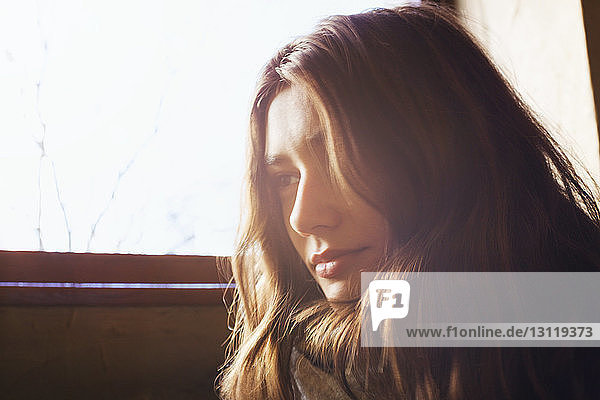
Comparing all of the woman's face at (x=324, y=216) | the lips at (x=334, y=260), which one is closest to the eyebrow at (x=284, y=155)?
the woman's face at (x=324, y=216)

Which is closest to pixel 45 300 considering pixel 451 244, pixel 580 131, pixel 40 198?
pixel 40 198

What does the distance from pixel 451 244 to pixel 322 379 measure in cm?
19

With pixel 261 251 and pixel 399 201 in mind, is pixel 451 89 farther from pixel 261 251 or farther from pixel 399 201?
pixel 261 251

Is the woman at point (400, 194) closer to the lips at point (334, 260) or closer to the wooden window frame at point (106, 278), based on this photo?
the lips at point (334, 260)

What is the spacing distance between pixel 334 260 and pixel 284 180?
13 cm

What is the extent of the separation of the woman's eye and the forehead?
0.03m

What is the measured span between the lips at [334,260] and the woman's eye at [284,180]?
97 mm

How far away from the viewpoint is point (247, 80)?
944 millimetres

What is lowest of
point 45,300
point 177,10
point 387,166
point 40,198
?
point 45,300

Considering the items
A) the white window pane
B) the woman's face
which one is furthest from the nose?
the white window pane

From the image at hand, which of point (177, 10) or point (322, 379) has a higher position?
point (177, 10)
